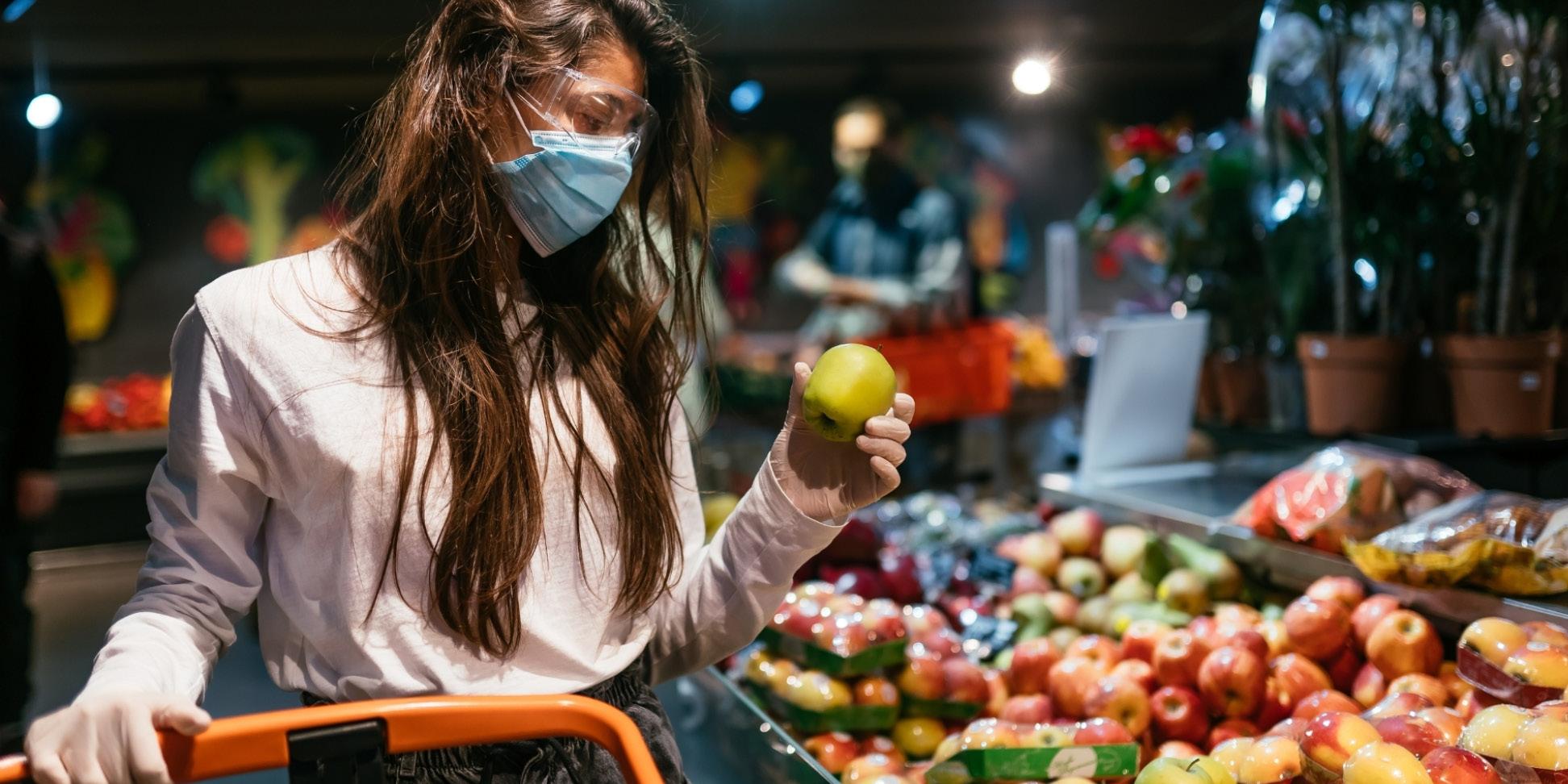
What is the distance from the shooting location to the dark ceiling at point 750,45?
4461mm

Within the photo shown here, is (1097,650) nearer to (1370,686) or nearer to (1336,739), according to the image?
(1370,686)

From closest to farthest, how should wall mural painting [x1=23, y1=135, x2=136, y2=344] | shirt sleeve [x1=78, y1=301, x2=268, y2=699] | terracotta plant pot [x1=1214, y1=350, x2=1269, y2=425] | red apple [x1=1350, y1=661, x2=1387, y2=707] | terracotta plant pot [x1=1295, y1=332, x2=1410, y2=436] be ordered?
1. shirt sleeve [x1=78, y1=301, x2=268, y2=699]
2. red apple [x1=1350, y1=661, x2=1387, y2=707]
3. terracotta plant pot [x1=1295, y1=332, x2=1410, y2=436]
4. terracotta plant pot [x1=1214, y1=350, x2=1269, y2=425]
5. wall mural painting [x1=23, y1=135, x2=136, y2=344]

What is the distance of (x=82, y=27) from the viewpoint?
5.36 meters

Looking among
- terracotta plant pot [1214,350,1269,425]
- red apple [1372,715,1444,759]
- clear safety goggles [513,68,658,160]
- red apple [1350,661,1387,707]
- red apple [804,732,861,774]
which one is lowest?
red apple [804,732,861,774]

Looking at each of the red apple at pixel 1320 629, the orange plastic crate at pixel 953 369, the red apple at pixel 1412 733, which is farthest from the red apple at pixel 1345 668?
the orange plastic crate at pixel 953 369

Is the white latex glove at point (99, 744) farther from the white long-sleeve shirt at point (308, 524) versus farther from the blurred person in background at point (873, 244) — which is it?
the blurred person in background at point (873, 244)

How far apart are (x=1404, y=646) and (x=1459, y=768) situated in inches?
20.5

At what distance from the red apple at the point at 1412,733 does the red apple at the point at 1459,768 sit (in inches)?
2.8

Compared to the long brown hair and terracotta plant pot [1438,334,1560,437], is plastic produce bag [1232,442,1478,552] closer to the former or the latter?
terracotta plant pot [1438,334,1560,437]

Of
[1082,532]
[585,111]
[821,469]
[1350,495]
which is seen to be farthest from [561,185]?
[1082,532]

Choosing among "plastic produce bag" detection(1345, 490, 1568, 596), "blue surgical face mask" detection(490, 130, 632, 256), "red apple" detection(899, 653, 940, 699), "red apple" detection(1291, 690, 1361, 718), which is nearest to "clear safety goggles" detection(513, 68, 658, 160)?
"blue surgical face mask" detection(490, 130, 632, 256)

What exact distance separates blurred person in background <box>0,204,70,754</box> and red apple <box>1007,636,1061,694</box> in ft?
7.52

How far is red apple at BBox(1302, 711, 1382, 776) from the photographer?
1.43m

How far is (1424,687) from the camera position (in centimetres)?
174
